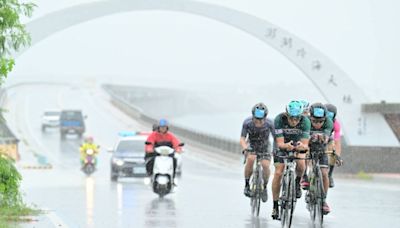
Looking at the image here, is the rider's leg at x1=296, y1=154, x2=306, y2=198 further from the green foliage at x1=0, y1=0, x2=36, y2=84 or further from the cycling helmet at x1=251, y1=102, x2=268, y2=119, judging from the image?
the green foliage at x1=0, y1=0, x2=36, y2=84

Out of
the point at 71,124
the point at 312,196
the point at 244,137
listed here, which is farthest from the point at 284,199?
the point at 71,124

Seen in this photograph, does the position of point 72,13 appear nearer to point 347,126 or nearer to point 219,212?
point 347,126

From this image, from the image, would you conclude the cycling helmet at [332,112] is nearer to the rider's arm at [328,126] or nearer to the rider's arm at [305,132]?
the rider's arm at [328,126]

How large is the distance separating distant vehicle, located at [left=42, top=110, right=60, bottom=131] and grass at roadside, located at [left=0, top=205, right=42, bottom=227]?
57619mm

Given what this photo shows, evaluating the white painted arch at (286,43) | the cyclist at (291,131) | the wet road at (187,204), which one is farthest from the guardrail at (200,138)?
the cyclist at (291,131)

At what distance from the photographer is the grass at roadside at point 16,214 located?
17.5 meters

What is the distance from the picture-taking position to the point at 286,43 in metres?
51.2

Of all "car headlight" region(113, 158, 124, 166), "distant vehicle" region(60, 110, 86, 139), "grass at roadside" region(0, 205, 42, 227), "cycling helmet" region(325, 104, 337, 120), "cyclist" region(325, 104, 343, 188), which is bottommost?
"grass at roadside" region(0, 205, 42, 227)

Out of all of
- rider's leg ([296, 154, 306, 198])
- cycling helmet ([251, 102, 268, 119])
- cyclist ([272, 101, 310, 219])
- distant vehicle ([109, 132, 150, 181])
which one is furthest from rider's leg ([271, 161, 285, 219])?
distant vehicle ([109, 132, 150, 181])

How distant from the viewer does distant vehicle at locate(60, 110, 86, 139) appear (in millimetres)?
71375

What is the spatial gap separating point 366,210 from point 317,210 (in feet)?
11.8

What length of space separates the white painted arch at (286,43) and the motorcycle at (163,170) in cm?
1804

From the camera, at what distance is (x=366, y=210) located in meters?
20.1

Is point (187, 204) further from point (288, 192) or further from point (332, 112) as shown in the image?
point (288, 192)
